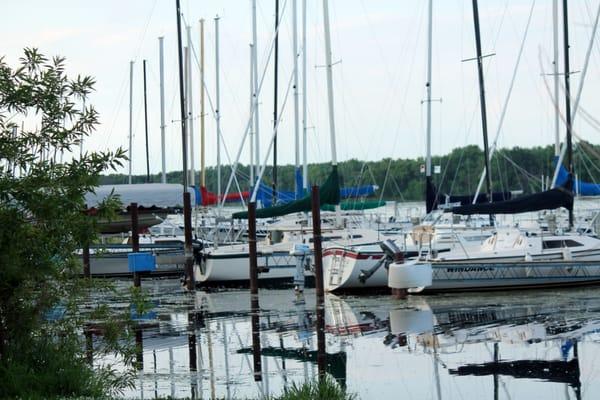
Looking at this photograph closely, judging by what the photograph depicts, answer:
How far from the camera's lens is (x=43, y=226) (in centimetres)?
1434

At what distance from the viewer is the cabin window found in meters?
35.4

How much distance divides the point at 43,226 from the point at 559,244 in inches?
953

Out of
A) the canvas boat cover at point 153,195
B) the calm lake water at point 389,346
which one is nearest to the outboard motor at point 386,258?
the calm lake water at point 389,346

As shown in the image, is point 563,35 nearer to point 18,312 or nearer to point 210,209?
point 210,209

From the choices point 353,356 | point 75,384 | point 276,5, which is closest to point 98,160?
point 75,384

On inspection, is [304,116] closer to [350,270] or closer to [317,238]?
[350,270]

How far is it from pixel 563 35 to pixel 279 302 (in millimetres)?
17949

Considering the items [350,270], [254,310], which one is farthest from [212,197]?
[254,310]

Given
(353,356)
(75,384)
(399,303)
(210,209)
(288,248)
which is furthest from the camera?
(210,209)

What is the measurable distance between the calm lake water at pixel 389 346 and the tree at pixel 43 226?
2.31 m

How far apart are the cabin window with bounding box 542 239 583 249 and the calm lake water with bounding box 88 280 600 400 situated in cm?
216

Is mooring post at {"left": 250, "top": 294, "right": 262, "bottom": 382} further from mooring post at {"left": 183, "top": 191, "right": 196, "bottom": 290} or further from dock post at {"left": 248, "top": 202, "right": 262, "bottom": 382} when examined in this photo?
mooring post at {"left": 183, "top": 191, "right": 196, "bottom": 290}

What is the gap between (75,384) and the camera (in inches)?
566

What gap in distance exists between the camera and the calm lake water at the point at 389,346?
1742cm
